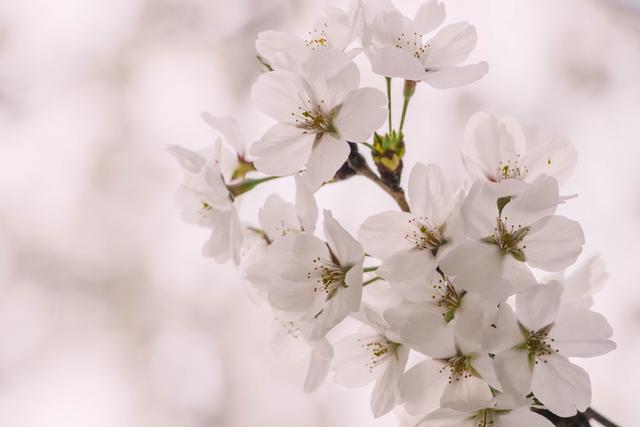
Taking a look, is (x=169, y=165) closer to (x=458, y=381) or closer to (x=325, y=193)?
(x=325, y=193)

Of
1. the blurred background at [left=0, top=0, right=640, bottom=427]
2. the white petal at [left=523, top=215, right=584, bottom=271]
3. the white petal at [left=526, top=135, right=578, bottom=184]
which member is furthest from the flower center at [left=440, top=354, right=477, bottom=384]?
the blurred background at [left=0, top=0, right=640, bottom=427]

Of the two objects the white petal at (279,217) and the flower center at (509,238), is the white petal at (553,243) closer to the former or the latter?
the flower center at (509,238)

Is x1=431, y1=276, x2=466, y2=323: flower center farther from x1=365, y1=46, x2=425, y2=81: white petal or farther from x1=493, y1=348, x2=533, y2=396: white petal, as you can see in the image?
x1=365, y1=46, x2=425, y2=81: white petal

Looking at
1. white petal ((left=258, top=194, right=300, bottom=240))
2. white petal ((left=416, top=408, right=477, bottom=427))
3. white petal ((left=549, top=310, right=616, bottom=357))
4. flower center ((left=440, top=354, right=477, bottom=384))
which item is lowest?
white petal ((left=416, top=408, right=477, bottom=427))

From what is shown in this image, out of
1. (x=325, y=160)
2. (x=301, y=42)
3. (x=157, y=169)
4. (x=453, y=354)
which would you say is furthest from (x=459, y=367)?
(x=157, y=169)

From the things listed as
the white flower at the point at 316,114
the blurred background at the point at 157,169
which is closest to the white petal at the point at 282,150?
the white flower at the point at 316,114
